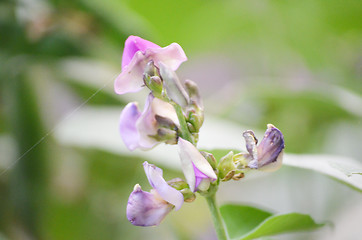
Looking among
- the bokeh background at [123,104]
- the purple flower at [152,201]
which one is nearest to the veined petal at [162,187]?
the purple flower at [152,201]

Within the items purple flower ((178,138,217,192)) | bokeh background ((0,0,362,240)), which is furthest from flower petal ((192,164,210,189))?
bokeh background ((0,0,362,240))

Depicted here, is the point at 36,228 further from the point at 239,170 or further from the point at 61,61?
the point at 239,170

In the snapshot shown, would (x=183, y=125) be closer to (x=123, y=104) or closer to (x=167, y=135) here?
(x=167, y=135)

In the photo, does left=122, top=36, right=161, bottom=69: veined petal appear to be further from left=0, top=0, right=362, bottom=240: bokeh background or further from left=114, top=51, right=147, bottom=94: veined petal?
left=0, top=0, right=362, bottom=240: bokeh background

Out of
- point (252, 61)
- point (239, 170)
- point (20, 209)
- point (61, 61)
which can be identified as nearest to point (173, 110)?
point (239, 170)

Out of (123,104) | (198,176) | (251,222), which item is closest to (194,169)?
(198,176)
